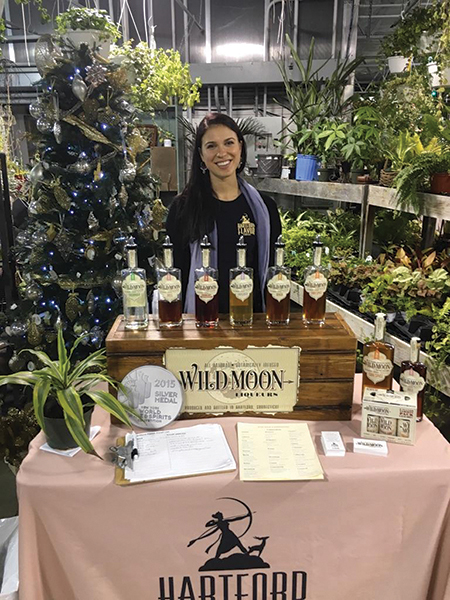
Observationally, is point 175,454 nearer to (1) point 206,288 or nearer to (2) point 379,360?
(1) point 206,288

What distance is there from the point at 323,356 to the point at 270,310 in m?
0.21

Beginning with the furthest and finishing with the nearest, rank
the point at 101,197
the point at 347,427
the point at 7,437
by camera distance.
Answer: the point at 101,197 < the point at 7,437 < the point at 347,427

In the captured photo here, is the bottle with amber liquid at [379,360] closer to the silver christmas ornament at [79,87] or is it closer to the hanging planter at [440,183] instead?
the hanging planter at [440,183]

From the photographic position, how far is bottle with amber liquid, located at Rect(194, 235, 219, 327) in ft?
4.45

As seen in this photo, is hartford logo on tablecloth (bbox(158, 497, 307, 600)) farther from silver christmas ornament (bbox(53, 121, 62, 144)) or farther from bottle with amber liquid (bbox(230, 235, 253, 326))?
silver christmas ornament (bbox(53, 121, 62, 144))

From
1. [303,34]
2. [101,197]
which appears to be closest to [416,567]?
[101,197]

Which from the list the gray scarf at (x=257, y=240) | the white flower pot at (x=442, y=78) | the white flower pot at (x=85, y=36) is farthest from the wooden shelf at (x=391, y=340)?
the white flower pot at (x=85, y=36)

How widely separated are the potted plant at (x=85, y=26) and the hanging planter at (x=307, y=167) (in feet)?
5.30

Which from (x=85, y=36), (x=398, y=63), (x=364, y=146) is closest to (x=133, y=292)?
(x=85, y=36)

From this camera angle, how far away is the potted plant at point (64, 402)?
115cm

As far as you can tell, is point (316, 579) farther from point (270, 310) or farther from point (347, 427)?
point (270, 310)

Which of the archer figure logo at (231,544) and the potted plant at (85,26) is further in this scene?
the potted plant at (85,26)

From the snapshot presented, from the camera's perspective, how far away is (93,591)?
117 cm

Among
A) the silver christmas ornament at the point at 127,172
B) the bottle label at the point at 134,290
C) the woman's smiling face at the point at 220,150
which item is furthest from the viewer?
the silver christmas ornament at the point at 127,172
